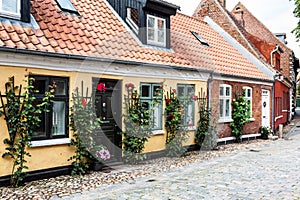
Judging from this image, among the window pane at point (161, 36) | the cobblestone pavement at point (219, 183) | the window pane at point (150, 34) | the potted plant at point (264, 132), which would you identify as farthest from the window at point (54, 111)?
the potted plant at point (264, 132)

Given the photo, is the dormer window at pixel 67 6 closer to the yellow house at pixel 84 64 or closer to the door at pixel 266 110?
the yellow house at pixel 84 64

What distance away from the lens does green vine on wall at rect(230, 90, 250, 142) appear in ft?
53.2

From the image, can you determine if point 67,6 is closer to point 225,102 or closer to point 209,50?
point 209,50

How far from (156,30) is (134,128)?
4.12 metres

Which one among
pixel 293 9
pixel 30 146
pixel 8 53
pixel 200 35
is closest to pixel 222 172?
pixel 30 146

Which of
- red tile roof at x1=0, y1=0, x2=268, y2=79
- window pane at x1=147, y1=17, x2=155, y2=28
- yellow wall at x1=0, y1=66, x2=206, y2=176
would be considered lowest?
yellow wall at x1=0, y1=66, x2=206, y2=176

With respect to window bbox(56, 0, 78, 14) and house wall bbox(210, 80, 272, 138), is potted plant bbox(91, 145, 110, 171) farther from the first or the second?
house wall bbox(210, 80, 272, 138)

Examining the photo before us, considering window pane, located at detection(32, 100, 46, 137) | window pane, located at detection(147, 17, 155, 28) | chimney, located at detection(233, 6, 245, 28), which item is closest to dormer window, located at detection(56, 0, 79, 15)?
window pane, located at detection(147, 17, 155, 28)

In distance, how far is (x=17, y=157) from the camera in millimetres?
7586

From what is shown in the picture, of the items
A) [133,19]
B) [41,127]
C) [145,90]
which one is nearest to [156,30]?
[133,19]

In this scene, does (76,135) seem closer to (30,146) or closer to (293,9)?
(30,146)

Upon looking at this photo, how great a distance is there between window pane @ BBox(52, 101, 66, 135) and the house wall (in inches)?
300

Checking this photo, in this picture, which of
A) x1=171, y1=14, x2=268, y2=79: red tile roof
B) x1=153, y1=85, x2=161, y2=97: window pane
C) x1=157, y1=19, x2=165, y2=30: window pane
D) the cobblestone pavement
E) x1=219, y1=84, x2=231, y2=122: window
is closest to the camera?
the cobblestone pavement

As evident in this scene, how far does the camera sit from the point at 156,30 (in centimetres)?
1248
